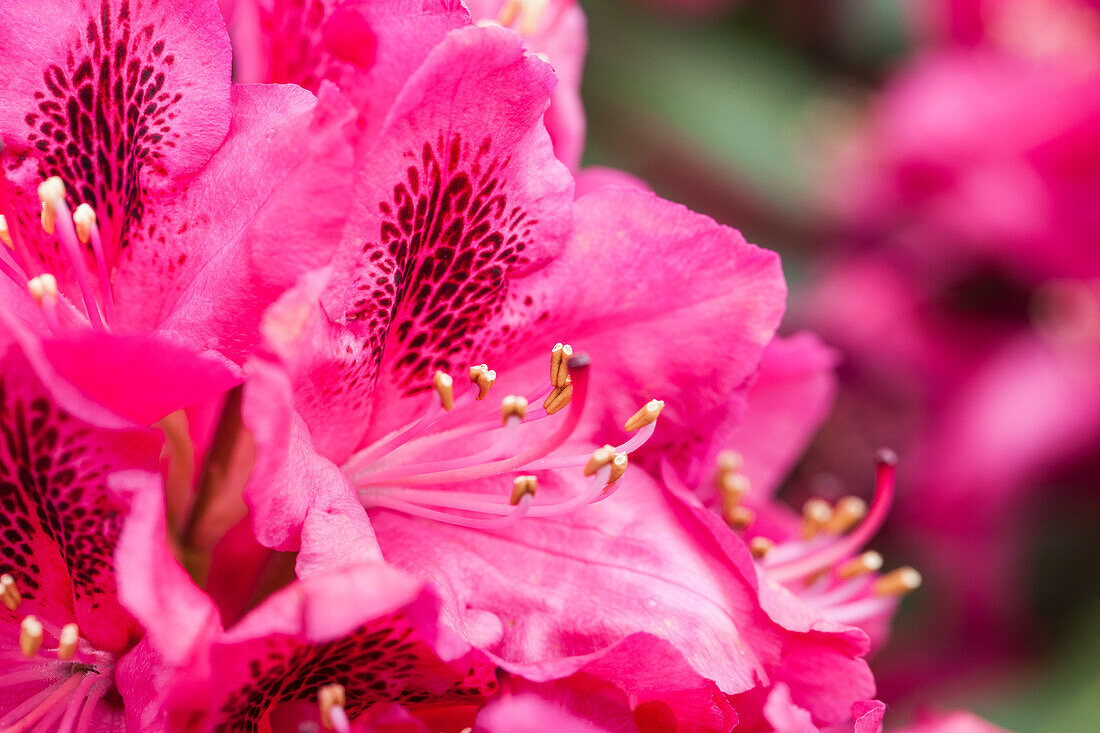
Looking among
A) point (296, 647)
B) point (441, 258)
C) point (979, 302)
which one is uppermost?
point (441, 258)

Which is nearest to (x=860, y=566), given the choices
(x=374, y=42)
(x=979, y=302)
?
(x=374, y=42)

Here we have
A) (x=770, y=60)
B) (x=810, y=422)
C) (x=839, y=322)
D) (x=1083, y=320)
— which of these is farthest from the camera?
(x=770, y=60)

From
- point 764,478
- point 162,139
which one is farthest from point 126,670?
point 764,478

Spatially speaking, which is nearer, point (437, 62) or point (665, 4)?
point (437, 62)

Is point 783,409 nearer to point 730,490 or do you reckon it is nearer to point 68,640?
point 730,490

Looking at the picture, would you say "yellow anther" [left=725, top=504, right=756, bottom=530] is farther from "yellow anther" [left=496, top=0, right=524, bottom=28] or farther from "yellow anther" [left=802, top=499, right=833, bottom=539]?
"yellow anther" [left=496, top=0, right=524, bottom=28]

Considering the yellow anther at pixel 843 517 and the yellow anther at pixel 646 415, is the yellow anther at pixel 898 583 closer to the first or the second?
the yellow anther at pixel 843 517

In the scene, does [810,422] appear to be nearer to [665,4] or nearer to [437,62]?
[437,62]
